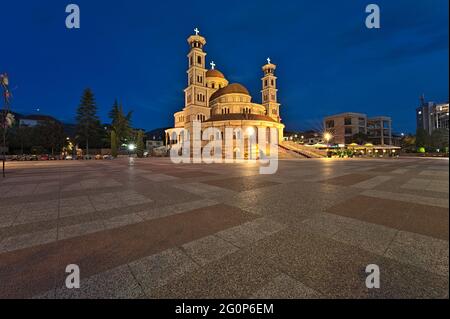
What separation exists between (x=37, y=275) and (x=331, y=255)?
4335 millimetres

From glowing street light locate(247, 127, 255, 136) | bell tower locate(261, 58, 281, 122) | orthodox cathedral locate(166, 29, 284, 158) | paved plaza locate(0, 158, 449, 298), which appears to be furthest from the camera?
bell tower locate(261, 58, 281, 122)

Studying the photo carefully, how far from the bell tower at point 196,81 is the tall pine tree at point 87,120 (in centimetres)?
3274

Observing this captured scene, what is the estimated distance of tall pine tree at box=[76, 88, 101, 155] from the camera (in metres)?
66.1


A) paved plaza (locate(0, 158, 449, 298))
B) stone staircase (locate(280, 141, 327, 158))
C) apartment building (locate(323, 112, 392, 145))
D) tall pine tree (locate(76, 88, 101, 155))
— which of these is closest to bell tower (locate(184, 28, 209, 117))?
stone staircase (locate(280, 141, 327, 158))

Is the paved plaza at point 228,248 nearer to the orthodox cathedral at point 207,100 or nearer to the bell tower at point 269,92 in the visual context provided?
the orthodox cathedral at point 207,100

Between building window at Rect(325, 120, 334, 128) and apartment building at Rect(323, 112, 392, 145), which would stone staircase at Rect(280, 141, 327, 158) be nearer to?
apartment building at Rect(323, 112, 392, 145)

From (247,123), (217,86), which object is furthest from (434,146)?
(217,86)

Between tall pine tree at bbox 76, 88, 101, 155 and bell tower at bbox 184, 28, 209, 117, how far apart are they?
32736 millimetres

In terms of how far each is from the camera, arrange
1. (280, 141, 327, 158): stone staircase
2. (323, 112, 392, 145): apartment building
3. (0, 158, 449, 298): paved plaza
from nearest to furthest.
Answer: (0, 158, 449, 298): paved plaza
(280, 141, 327, 158): stone staircase
(323, 112, 392, 145): apartment building

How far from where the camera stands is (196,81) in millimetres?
60656

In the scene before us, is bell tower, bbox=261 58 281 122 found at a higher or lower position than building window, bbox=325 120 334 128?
higher

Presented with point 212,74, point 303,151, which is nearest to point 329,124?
point 303,151

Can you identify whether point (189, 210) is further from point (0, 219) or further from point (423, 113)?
point (423, 113)

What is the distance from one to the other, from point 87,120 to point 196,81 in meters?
38.4
